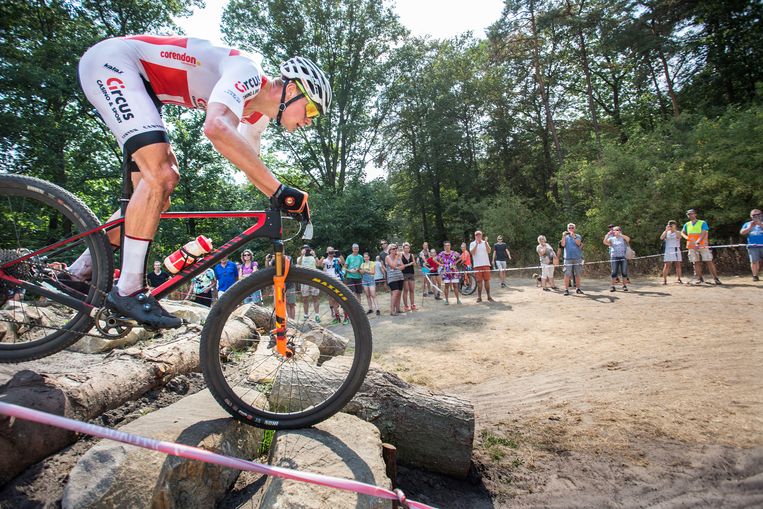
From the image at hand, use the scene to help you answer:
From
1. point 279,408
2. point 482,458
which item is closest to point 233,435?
point 279,408

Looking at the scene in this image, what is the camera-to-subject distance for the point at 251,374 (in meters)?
2.91

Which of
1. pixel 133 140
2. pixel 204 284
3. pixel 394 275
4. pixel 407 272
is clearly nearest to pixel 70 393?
pixel 133 140

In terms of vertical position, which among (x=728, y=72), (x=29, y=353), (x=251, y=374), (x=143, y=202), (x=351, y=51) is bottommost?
(x=251, y=374)

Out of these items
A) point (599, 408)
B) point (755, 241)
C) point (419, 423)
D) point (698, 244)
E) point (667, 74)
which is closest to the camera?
point (419, 423)

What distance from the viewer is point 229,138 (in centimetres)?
204

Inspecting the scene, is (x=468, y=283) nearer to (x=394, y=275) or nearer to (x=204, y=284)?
(x=394, y=275)

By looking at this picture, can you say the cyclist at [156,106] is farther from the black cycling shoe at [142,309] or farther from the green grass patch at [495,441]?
the green grass patch at [495,441]

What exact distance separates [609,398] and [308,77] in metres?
4.38

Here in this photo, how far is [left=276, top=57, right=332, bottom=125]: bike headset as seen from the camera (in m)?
2.36

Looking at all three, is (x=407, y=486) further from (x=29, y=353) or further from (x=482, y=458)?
(x=29, y=353)

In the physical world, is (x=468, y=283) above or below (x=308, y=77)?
below

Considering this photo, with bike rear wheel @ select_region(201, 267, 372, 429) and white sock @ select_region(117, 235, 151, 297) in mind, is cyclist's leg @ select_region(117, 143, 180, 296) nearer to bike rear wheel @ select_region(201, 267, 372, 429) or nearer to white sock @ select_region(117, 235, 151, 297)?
white sock @ select_region(117, 235, 151, 297)

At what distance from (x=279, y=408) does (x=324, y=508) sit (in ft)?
3.53

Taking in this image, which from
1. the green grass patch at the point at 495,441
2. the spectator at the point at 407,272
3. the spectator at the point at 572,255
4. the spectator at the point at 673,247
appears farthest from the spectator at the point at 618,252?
the green grass patch at the point at 495,441
